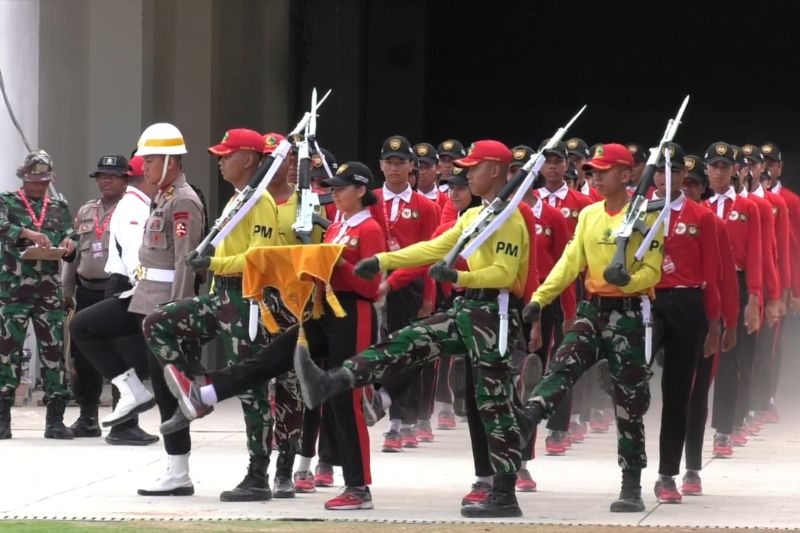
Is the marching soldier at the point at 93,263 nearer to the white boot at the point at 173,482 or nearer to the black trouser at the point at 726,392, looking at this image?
the white boot at the point at 173,482

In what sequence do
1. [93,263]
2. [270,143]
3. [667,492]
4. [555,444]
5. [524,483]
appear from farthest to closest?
[93,263] < [555,444] < [524,483] < [270,143] < [667,492]

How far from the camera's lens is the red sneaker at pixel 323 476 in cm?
1027

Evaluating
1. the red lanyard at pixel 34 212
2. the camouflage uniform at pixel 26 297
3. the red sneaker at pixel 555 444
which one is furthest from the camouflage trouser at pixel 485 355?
the red lanyard at pixel 34 212

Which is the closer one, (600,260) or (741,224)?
(600,260)

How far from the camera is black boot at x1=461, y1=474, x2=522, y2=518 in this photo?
29.9 feet

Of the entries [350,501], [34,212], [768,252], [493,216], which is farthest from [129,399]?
[768,252]

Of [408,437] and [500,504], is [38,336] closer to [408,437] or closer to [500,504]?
[408,437]

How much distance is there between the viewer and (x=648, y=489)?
33.7 ft

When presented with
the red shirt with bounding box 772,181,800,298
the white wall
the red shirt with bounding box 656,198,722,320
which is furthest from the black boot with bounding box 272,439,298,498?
the white wall

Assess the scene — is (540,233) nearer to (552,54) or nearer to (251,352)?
(251,352)

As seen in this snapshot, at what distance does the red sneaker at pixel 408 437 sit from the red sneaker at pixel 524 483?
7.47 ft

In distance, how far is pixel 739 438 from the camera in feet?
42.3

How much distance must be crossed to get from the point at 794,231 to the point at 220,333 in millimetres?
6216

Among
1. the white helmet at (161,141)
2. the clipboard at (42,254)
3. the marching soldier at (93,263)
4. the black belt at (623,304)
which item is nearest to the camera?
the black belt at (623,304)
